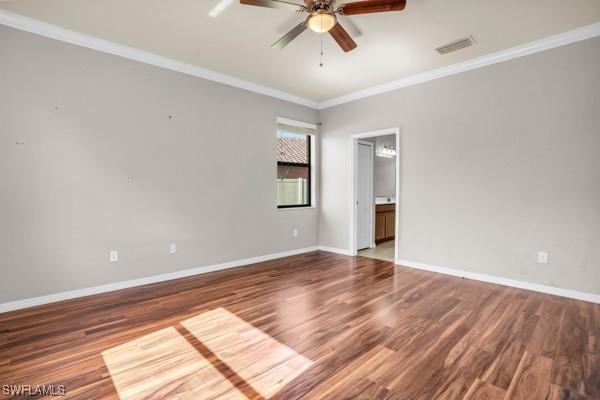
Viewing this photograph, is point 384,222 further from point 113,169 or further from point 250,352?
point 113,169

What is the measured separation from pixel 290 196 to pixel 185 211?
2.09 m

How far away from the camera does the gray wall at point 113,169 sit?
9.45 feet

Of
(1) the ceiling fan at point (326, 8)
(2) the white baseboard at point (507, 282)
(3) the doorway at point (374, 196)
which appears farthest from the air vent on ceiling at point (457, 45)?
(2) the white baseboard at point (507, 282)

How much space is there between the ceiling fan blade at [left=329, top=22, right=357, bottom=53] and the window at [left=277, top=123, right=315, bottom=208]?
250 centimetres

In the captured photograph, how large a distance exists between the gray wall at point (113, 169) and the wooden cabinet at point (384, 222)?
284cm

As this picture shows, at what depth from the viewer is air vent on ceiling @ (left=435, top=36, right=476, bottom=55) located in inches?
127

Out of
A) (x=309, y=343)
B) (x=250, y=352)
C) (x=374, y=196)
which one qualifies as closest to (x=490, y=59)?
(x=374, y=196)

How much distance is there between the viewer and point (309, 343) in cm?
225

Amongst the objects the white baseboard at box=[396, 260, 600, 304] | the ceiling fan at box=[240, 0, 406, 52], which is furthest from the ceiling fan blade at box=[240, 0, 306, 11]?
the white baseboard at box=[396, 260, 600, 304]

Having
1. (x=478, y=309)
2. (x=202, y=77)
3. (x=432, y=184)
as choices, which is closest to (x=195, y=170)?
(x=202, y=77)

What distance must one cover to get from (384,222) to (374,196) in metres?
0.75

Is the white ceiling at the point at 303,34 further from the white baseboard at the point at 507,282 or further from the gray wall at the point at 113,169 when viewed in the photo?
the white baseboard at the point at 507,282

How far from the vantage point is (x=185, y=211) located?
3982 mm

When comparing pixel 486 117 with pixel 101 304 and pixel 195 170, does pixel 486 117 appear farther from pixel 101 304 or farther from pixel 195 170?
pixel 101 304
